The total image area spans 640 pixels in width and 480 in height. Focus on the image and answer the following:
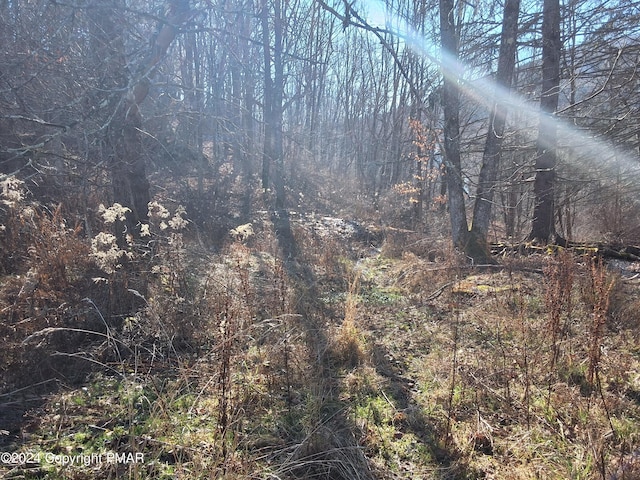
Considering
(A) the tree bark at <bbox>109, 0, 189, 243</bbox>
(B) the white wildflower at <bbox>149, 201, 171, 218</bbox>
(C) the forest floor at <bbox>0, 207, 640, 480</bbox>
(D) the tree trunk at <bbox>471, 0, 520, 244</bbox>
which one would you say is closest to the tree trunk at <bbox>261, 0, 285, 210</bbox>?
(A) the tree bark at <bbox>109, 0, 189, 243</bbox>

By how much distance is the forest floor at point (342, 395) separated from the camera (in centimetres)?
194

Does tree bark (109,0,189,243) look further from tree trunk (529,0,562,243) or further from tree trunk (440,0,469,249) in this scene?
tree trunk (529,0,562,243)

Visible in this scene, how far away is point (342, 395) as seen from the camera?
107 inches

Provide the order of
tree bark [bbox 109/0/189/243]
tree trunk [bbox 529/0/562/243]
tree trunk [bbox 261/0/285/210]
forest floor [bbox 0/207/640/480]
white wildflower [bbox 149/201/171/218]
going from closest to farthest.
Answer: forest floor [bbox 0/207/640/480]
white wildflower [bbox 149/201/171/218]
tree bark [bbox 109/0/189/243]
tree trunk [bbox 529/0/562/243]
tree trunk [bbox 261/0/285/210]

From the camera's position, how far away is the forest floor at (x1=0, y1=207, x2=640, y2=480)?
1.94m

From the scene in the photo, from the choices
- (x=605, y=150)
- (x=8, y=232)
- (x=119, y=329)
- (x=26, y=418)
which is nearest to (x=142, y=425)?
(x=26, y=418)

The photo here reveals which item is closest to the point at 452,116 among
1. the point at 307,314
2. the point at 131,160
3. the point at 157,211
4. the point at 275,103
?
the point at 307,314

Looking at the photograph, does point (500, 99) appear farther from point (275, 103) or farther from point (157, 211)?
point (275, 103)

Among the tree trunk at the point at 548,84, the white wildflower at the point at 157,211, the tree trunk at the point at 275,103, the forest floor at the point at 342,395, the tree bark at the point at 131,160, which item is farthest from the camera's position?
the tree trunk at the point at 275,103

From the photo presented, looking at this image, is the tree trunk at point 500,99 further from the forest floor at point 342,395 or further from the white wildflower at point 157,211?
the white wildflower at point 157,211

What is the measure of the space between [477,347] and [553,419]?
1.06 m

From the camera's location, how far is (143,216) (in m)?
5.73

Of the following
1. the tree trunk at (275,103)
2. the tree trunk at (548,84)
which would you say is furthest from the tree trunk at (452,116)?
the tree trunk at (275,103)

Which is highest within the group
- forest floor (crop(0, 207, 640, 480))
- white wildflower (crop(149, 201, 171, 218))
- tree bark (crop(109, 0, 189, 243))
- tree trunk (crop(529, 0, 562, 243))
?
tree trunk (crop(529, 0, 562, 243))
